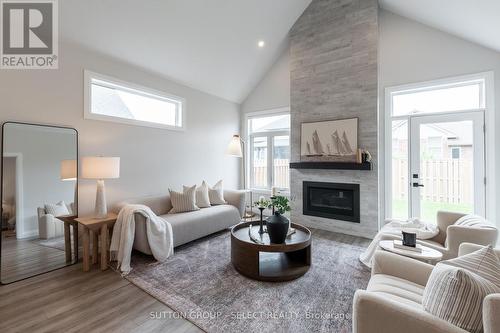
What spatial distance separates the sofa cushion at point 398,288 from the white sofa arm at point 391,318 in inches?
11.4

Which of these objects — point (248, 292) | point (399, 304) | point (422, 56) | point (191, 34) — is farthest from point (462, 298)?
point (191, 34)

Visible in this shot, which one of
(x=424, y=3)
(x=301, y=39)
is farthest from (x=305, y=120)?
(x=424, y=3)

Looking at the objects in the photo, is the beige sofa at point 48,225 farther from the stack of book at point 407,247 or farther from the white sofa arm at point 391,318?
the stack of book at point 407,247

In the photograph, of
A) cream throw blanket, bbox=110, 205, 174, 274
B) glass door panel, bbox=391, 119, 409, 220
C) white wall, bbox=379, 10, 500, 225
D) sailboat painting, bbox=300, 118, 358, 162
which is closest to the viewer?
cream throw blanket, bbox=110, 205, 174, 274

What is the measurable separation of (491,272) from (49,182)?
13.1 feet

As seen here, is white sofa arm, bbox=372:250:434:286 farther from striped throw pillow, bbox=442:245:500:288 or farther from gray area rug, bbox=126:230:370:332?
gray area rug, bbox=126:230:370:332

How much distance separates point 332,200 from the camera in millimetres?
4254

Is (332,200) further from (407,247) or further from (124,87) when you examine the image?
(124,87)

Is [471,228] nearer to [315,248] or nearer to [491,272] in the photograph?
[491,272]

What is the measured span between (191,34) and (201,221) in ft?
9.91

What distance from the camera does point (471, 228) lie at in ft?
6.80

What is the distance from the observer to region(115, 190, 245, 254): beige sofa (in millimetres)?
2828

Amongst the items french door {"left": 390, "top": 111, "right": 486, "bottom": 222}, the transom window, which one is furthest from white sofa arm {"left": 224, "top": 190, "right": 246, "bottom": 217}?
the transom window

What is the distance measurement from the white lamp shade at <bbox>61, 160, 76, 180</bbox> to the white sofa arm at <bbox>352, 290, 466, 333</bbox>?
134 inches
